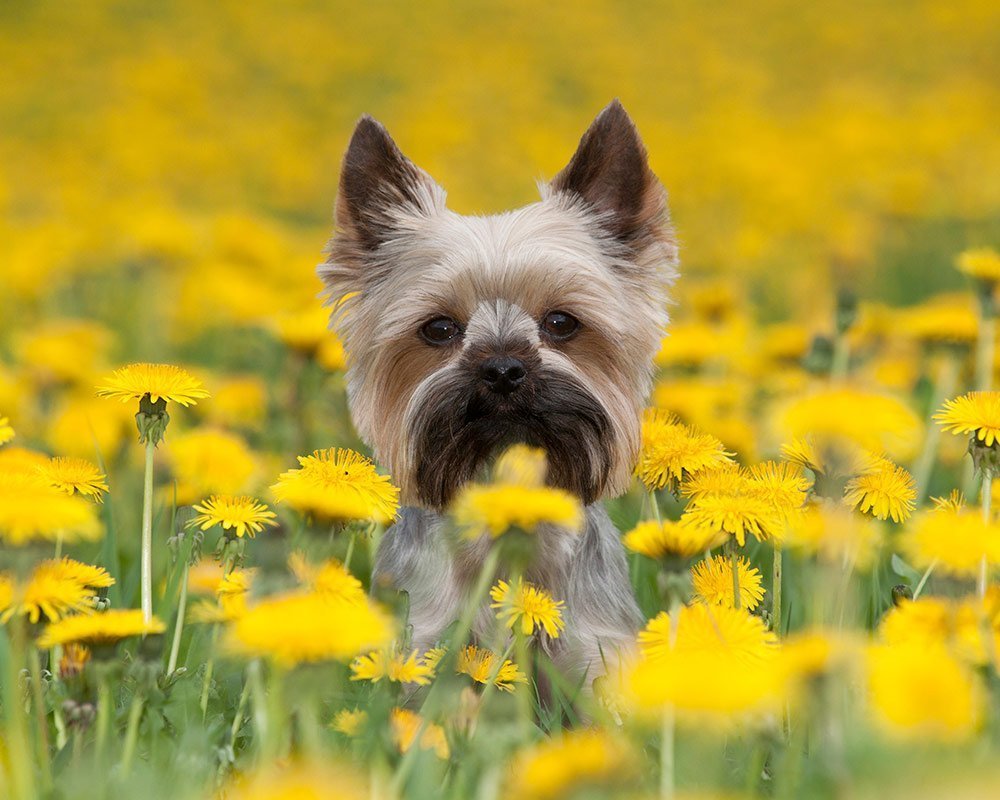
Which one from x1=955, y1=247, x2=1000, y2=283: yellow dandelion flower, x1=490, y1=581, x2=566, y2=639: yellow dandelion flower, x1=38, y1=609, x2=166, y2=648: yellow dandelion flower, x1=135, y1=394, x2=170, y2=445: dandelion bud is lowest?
x1=490, y1=581, x2=566, y2=639: yellow dandelion flower

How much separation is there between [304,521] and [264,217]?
34.4 feet

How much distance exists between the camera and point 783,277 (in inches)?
378

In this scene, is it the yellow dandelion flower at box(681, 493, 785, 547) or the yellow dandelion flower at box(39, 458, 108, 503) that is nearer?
the yellow dandelion flower at box(681, 493, 785, 547)

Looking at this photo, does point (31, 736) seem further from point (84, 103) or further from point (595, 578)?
point (84, 103)

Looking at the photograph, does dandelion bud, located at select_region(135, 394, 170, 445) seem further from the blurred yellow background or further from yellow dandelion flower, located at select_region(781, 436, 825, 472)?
the blurred yellow background

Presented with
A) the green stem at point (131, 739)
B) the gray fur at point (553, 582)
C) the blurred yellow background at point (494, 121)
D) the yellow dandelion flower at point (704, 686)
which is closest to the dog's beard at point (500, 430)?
the gray fur at point (553, 582)

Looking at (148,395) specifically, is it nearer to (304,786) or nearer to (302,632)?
(302,632)

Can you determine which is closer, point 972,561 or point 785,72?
point 972,561

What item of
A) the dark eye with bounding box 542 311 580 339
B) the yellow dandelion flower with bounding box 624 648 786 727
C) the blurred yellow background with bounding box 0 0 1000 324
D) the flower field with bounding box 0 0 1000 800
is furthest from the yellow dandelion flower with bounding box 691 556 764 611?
the blurred yellow background with bounding box 0 0 1000 324

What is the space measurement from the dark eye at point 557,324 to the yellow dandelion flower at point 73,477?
4.93 ft

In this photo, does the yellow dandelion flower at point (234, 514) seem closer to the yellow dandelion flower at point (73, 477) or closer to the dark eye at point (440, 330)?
the yellow dandelion flower at point (73, 477)

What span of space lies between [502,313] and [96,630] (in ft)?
6.33

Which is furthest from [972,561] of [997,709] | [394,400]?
[394,400]

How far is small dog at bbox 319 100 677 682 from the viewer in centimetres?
362
